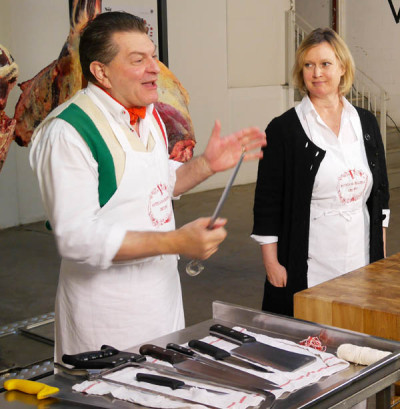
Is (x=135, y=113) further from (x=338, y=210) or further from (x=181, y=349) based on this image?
(x=338, y=210)

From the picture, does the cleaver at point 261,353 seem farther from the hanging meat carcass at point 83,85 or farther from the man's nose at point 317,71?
the hanging meat carcass at point 83,85

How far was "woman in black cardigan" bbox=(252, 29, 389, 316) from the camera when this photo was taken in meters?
2.86

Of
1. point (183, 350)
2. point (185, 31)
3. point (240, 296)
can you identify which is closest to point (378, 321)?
point (183, 350)

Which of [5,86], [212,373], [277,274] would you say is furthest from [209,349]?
[5,86]

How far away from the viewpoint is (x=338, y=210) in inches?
112

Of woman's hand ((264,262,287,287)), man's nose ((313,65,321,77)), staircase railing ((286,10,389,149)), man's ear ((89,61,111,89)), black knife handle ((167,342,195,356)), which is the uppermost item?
staircase railing ((286,10,389,149))

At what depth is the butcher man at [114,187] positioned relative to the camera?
6.21ft

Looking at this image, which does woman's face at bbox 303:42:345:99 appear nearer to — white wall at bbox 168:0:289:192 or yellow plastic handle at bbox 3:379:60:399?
yellow plastic handle at bbox 3:379:60:399

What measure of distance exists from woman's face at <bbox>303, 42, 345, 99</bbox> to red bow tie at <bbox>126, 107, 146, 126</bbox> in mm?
961

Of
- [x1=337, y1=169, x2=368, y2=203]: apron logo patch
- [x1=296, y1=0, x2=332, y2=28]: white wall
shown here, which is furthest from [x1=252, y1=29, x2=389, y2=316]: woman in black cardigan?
[x1=296, y1=0, x2=332, y2=28]: white wall

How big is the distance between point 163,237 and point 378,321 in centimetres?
69

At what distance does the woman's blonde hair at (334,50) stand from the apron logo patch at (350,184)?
357 mm

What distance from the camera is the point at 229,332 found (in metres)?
1.83

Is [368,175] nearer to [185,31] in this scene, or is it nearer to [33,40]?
[33,40]
